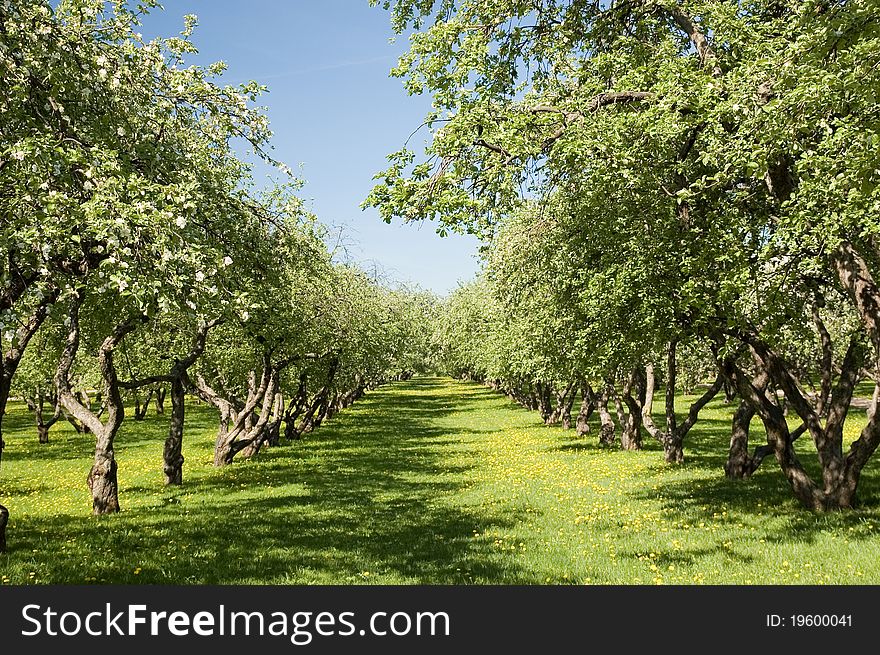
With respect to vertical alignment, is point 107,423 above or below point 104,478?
above

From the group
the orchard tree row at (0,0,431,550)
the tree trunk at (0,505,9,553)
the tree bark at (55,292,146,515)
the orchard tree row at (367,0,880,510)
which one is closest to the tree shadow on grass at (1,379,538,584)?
the tree trunk at (0,505,9,553)

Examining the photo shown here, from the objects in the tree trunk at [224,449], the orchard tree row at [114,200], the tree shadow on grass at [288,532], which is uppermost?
the orchard tree row at [114,200]

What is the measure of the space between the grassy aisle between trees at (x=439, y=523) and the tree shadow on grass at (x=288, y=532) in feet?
0.22

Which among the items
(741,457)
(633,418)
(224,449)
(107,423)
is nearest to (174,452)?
(224,449)

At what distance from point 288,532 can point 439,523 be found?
149 inches

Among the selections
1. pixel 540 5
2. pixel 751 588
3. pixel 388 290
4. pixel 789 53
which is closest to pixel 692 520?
pixel 751 588

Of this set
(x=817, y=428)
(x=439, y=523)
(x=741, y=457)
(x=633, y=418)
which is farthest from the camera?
(x=633, y=418)

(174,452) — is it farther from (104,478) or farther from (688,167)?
(688,167)

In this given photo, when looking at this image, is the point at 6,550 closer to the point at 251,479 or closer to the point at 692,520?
the point at 251,479

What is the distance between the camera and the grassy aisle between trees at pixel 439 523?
11.7 m

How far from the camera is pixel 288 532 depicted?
1595 cm

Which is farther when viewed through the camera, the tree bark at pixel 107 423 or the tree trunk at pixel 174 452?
the tree trunk at pixel 174 452

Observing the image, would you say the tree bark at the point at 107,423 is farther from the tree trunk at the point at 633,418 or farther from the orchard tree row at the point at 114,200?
the tree trunk at the point at 633,418

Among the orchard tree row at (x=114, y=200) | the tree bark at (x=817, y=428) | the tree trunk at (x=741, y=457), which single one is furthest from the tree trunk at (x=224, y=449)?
the tree bark at (x=817, y=428)
